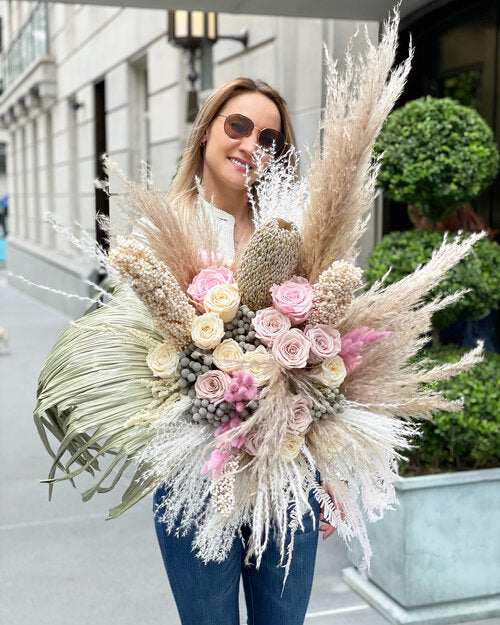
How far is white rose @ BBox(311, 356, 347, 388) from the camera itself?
142 centimetres

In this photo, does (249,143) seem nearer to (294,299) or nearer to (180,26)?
(294,299)

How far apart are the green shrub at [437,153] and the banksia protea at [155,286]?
6.44ft

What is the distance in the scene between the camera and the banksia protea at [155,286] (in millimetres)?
1312

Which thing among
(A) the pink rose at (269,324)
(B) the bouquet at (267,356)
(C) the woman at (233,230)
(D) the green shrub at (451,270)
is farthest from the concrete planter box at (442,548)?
(A) the pink rose at (269,324)

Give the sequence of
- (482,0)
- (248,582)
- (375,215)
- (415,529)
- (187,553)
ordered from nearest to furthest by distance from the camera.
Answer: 1. (187,553)
2. (248,582)
3. (415,529)
4. (482,0)
5. (375,215)

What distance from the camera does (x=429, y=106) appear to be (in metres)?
3.27

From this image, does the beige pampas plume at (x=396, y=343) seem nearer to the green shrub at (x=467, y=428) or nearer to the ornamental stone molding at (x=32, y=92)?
the green shrub at (x=467, y=428)

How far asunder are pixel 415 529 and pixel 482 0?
2.86 meters

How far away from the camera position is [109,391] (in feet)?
4.89

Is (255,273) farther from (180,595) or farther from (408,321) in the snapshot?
(180,595)

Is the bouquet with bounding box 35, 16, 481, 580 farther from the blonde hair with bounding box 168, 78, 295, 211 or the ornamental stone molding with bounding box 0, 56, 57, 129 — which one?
the ornamental stone molding with bounding box 0, 56, 57, 129

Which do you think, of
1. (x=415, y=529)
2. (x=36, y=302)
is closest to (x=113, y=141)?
(x=36, y=302)

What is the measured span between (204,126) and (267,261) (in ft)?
2.18

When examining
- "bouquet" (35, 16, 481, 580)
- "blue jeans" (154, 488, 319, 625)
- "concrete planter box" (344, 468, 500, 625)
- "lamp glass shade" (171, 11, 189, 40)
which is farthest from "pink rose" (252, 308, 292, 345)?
"lamp glass shade" (171, 11, 189, 40)
